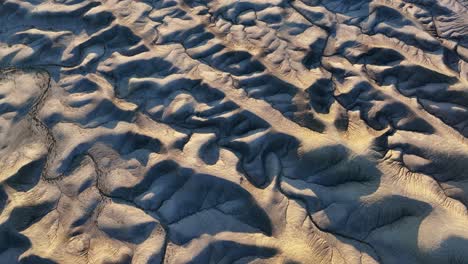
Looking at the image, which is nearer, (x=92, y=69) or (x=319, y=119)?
(x=319, y=119)

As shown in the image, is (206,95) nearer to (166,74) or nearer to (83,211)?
(166,74)

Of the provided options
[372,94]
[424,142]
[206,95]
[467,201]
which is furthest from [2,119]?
[467,201]

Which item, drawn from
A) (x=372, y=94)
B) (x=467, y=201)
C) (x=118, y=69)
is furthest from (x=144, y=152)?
(x=467, y=201)

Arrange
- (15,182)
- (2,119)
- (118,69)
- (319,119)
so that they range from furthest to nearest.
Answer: (118,69)
(2,119)
(319,119)
(15,182)

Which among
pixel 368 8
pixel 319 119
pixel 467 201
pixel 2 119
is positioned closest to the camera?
pixel 467 201

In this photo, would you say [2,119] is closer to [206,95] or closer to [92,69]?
[92,69]

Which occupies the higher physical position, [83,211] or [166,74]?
[166,74]

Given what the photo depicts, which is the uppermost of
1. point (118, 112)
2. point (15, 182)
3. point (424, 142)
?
point (424, 142)
